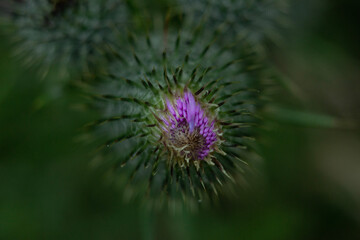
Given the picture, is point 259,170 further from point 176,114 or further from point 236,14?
point 176,114

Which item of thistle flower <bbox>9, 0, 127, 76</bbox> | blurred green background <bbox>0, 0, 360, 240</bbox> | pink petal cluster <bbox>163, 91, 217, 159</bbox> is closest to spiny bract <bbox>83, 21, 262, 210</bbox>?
pink petal cluster <bbox>163, 91, 217, 159</bbox>

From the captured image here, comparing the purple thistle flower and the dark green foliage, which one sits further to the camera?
the dark green foliage

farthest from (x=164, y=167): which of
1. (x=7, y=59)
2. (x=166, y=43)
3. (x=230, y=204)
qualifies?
(x=7, y=59)

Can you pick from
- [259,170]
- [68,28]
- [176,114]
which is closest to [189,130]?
[176,114]

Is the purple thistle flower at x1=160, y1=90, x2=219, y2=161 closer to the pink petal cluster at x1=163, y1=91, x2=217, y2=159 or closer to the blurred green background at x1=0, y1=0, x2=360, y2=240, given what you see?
the pink petal cluster at x1=163, y1=91, x2=217, y2=159

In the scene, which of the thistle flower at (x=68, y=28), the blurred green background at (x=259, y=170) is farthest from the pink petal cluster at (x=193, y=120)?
the blurred green background at (x=259, y=170)

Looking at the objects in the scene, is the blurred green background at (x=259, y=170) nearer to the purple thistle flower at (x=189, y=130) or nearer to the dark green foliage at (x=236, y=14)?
the dark green foliage at (x=236, y=14)

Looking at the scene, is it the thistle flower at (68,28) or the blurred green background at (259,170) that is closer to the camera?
the thistle flower at (68,28)
